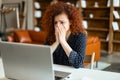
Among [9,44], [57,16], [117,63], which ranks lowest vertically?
[117,63]

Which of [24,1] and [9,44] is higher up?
[24,1]

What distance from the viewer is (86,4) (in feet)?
22.3

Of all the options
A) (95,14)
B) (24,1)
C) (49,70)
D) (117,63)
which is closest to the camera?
(49,70)

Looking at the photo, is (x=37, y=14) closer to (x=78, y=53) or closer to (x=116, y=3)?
(x=116, y=3)

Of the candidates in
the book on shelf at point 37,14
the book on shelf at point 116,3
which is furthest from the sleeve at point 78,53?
the book on shelf at point 37,14

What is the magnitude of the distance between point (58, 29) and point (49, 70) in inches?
24.6

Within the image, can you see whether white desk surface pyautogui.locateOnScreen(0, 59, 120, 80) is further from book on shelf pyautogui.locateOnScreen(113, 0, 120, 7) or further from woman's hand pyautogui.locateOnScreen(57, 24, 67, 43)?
book on shelf pyautogui.locateOnScreen(113, 0, 120, 7)

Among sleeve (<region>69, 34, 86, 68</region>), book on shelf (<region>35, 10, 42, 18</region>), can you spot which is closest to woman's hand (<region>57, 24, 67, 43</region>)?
sleeve (<region>69, 34, 86, 68</region>)

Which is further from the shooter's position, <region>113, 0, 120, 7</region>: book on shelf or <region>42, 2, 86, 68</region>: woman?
<region>113, 0, 120, 7</region>: book on shelf

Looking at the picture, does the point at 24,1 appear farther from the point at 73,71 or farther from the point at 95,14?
the point at 73,71

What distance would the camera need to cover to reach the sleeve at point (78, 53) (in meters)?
1.91

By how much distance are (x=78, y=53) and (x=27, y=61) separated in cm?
67

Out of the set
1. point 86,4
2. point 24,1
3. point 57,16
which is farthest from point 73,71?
point 24,1

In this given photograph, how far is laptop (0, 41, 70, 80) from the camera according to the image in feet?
4.55
